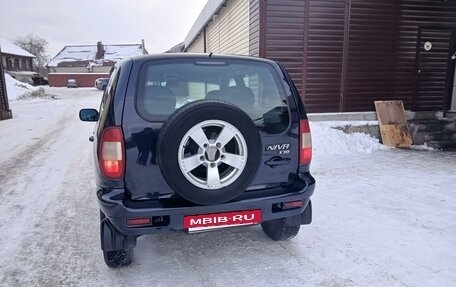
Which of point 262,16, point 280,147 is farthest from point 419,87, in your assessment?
point 280,147

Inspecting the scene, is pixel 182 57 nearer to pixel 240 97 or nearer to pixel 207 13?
pixel 240 97

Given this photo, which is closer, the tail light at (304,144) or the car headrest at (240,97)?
the car headrest at (240,97)

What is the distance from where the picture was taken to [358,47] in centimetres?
863

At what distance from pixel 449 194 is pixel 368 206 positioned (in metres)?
1.37

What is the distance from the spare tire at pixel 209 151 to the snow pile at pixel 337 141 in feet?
16.6

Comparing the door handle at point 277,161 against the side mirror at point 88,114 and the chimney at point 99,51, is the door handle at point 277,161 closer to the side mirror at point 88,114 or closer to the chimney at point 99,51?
the side mirror at point 88,114

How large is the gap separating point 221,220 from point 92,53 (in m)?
57.9

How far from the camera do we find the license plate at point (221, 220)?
2.60 metres

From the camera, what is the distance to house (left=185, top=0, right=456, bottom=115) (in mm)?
8234

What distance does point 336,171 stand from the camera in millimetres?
6109

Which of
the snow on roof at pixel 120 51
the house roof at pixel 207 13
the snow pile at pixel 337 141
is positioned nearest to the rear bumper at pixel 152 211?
the snow pile at pixel 337 141

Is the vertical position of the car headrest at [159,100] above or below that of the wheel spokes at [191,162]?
above

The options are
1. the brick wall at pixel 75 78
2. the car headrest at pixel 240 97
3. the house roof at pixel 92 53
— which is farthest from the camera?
the house roof at pixel 92 53

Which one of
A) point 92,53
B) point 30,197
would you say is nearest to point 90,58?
point 92,53
